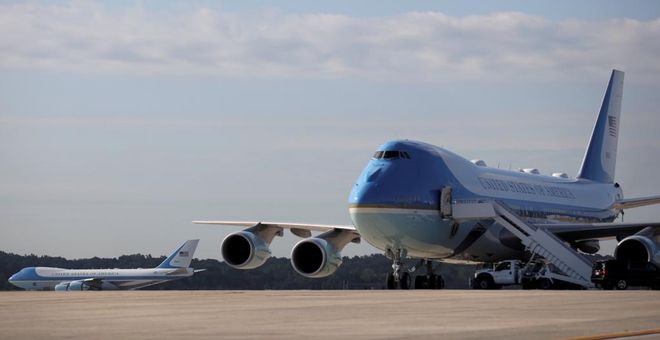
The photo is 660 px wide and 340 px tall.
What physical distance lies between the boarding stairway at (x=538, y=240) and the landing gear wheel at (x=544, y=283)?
0.53 meters

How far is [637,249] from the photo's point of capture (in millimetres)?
41844

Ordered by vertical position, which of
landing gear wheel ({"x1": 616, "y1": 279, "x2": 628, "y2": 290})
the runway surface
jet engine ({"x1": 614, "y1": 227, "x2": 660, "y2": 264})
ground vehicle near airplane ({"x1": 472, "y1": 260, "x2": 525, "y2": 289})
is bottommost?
the runway surface

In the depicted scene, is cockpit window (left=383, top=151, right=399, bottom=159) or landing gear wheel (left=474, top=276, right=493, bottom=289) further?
landing gear wheel (left=474, top=276, right=493, bottom=289)

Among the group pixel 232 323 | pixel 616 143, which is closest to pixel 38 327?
pixel 232 323

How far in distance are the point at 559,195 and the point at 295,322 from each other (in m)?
38.5

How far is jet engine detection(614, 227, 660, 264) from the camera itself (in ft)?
134

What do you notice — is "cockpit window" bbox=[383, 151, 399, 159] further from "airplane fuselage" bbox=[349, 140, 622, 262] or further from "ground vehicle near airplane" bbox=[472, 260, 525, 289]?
"ground vehicle near airplane" bbox=[472, 260, 525, 289]

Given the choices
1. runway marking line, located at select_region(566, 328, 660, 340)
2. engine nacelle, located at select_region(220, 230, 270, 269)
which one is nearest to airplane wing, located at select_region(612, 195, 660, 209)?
engine nacelle, located at select_region(220, 230, 270, 269)

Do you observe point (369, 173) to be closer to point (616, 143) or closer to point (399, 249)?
Result: point (399, 249)

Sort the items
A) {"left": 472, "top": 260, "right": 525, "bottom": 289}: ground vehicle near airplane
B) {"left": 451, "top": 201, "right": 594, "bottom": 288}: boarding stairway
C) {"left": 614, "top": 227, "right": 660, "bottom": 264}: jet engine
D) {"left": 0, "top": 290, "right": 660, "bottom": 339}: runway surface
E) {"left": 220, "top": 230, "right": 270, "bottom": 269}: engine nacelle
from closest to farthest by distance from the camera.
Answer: {"left": 0, "top": 290, "right": 660, "bottom": 339}: runway surface
{"left": 614, "top": 227, "right": 660, "bottom": 264}: jet engine
{"left": 451, "top": 201, "right": 594, "bottom": 288}: boarding stairway
{"left": 472, "top": 260, "right": 525, "bottom": 289}: ground vehicle near airplane
{"left": 220, "top": 230, "right": 270, "bottom": 269}: engine nacelle

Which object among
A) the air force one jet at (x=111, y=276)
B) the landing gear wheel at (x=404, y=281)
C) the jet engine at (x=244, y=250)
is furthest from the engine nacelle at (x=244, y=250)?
the air force one jet at (x=111, y=276)

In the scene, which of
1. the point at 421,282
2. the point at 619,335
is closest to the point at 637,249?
the point at 421,282

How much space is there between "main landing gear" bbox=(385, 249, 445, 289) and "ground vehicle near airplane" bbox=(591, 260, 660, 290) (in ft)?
22.6

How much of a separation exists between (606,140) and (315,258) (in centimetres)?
Answer: 2721
